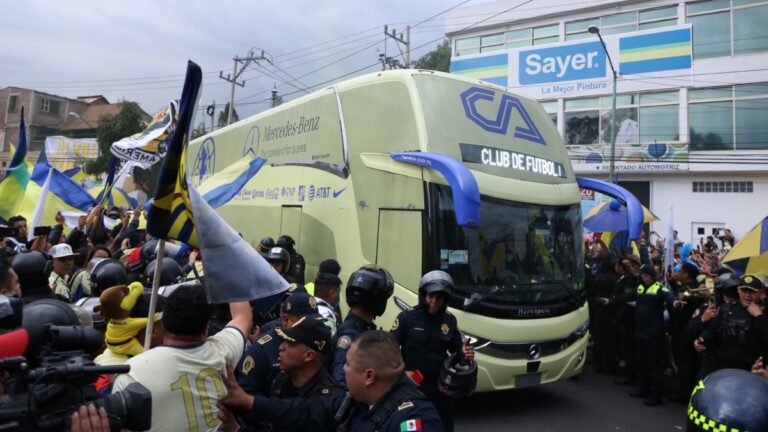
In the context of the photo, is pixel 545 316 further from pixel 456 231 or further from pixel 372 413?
pixel 372 413

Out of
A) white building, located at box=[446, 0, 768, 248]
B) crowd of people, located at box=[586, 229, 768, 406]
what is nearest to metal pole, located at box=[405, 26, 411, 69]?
white building, located at box=[446, 0, 768, 248]

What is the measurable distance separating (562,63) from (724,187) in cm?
909

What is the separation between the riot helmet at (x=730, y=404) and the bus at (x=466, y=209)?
2917 mm

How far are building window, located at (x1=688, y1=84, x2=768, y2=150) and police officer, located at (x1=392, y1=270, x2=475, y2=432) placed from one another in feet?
78.3

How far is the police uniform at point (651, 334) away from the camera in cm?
711

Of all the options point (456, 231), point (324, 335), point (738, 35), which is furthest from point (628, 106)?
point (324, 335)

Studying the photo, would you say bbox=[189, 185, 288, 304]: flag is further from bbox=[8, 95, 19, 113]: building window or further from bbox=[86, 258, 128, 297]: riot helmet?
bbox=[8, 95, 19, 113]: building window

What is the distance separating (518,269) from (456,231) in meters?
0.87

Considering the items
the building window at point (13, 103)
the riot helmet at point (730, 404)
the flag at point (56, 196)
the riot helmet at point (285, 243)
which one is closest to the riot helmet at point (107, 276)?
the riot helmet at point (285, 243)

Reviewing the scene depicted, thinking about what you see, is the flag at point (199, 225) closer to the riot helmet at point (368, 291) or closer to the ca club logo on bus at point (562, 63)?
the riot helmet at point (368, 291)

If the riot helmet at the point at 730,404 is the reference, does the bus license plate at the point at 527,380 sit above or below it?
below

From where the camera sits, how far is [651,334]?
7.16m

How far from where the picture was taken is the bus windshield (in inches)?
236

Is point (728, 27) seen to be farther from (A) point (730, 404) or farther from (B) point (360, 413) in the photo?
(B) point (360, 413)
